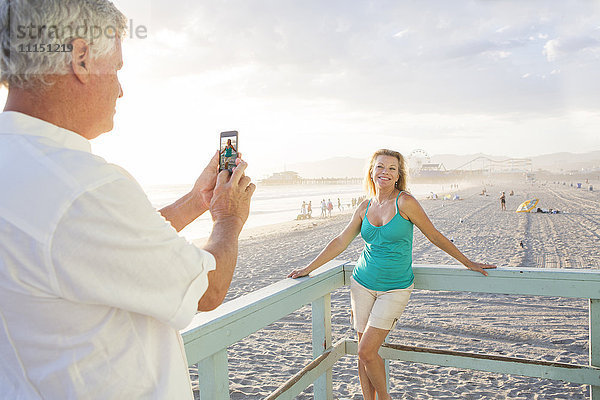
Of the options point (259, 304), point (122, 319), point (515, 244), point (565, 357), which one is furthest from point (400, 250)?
point (515, 244)

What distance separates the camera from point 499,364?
1800mm

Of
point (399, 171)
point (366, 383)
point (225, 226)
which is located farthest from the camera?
point (399, 171)

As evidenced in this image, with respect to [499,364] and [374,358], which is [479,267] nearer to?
[499,364]

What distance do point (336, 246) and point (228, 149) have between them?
52.0 inches

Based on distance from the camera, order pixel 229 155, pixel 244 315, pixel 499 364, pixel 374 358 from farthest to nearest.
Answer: pixel 374 358 → pixel 499 364 → pixel 244 315 → pixel 229 155

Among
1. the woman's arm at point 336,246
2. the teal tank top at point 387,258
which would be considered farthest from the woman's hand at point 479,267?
the woman's arm at point 336,246

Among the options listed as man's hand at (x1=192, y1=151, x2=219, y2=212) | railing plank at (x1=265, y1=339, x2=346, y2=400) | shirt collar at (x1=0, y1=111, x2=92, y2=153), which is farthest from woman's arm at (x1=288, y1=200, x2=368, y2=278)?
shirt collar at (x1=0, y1=111, x2=92, y2=153)

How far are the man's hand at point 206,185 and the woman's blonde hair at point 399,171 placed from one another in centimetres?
171

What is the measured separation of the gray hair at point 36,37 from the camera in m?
0.69

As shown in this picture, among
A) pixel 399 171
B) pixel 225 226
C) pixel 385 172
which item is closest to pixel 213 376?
pixel 225 226

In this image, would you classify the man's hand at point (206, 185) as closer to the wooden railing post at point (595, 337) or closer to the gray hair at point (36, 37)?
the gray hair at point (36, 37)

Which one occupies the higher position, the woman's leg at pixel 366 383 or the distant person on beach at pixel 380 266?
the distant person on beach at pixel 380 266

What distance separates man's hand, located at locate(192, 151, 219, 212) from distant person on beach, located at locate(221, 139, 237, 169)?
0.18 feet

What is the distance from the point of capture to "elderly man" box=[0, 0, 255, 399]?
598 millimetres
